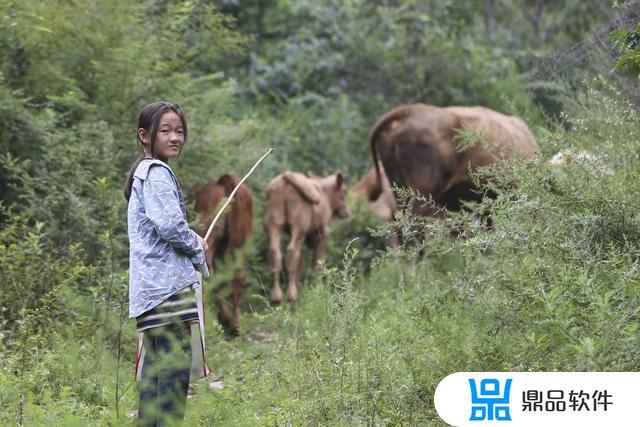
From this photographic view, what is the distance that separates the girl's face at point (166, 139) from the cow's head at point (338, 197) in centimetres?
808

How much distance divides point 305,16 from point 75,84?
35.3 feet

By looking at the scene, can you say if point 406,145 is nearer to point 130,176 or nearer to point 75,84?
point 75,84

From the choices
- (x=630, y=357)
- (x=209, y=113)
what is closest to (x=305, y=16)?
(x=209, y=113)

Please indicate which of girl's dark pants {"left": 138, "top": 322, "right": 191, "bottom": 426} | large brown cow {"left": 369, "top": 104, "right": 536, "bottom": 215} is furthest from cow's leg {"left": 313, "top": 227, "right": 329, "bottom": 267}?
girl's dark pants {"left": 138, "top": 322, "right": 191, "bottom": 426}

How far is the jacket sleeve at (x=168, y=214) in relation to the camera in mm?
5336

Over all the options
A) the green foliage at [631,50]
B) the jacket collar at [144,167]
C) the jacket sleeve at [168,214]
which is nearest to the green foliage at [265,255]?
the green foliage at [631,50]

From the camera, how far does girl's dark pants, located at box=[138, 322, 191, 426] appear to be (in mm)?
4949

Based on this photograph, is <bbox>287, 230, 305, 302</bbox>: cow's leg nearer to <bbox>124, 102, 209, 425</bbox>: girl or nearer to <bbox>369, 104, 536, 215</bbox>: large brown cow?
<bbox>369, 104, 536, 215</bbox>: large brown cow

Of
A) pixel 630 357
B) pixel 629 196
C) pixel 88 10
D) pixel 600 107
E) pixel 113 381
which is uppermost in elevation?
pixel 88 10

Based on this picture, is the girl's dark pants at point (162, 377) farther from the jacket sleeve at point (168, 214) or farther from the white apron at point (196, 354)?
the jacket sleeve at point (168, 214)

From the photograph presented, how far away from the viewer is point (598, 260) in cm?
600

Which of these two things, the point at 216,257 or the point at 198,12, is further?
the point at 198,12

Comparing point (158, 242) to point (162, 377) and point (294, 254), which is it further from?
point (294, 254)

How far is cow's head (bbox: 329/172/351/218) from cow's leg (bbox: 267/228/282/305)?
1.75 meters
